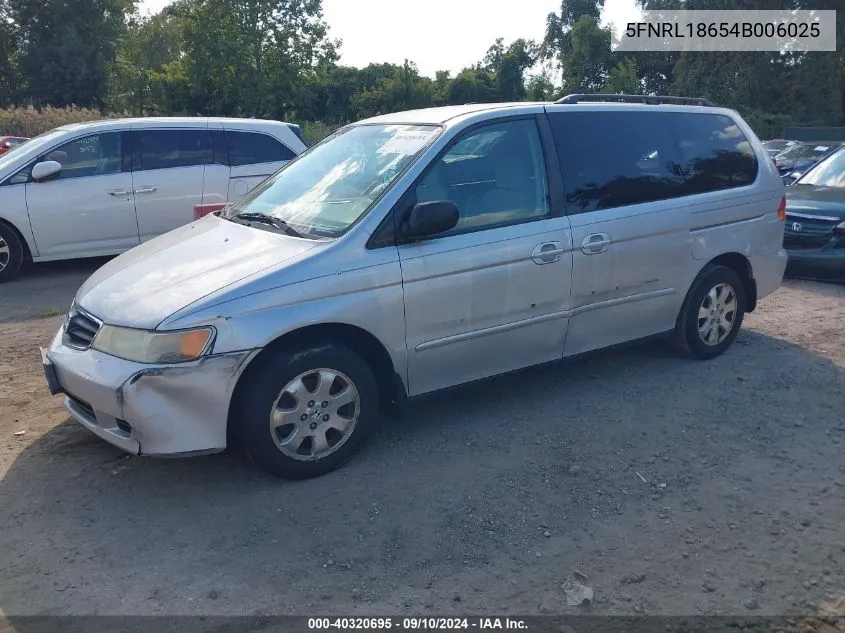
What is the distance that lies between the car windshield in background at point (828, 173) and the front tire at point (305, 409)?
763cm

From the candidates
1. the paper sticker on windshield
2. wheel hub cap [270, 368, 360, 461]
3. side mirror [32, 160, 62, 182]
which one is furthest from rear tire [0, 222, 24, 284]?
wheel hub cap [270, 368, 360, 461]

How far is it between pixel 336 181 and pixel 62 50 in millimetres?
45130

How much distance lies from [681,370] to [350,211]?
2.82 m

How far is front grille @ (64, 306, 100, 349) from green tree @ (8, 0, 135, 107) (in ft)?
145

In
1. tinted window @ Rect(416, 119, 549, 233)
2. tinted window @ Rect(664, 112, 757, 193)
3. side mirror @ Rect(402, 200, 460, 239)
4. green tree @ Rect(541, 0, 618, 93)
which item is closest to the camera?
side mirror @ Rect(402, 200, 460, 239)

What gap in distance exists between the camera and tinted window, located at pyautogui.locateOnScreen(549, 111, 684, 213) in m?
Answer: 4.96

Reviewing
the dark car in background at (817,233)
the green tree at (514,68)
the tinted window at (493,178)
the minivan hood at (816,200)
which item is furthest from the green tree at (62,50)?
the tinted window at (493,178)

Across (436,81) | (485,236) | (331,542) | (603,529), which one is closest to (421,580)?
(331,542)

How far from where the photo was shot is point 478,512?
150 inches

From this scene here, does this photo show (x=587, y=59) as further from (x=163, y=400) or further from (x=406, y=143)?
(x=163, y=400)

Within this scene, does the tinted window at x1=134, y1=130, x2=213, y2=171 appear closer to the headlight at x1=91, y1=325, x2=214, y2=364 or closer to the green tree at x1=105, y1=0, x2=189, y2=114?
the headlight at x1=91, y1=325, x2=214, y2=364

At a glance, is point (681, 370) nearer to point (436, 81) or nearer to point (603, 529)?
point (603, 529)

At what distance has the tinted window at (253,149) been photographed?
31.6 ft

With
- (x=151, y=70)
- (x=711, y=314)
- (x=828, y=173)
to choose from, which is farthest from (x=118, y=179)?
(x=151, y=70)
